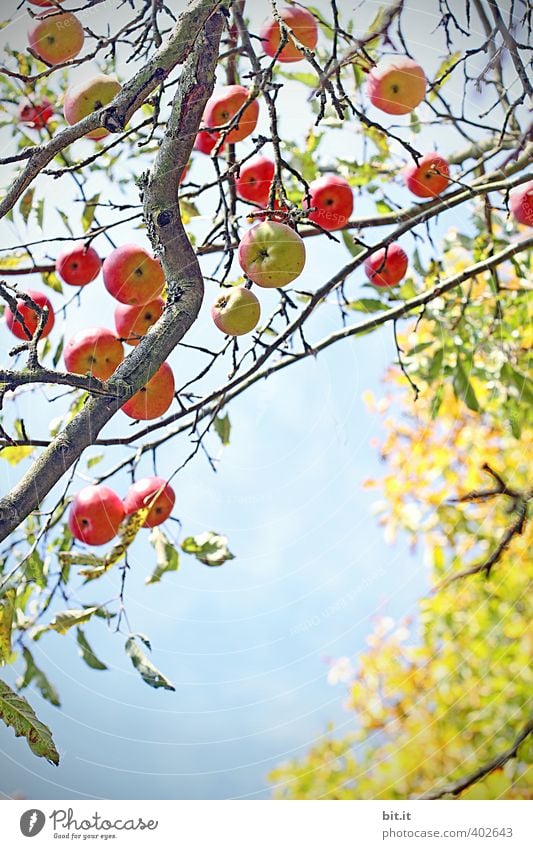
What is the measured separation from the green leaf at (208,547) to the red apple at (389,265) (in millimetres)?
244

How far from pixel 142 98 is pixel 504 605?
1058mm

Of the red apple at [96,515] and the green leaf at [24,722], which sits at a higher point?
the red apple at [96,515]

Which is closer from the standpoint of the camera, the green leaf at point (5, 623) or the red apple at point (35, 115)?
the green leaf at point (5, 623)

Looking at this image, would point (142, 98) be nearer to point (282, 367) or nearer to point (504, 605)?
point (282, 367)

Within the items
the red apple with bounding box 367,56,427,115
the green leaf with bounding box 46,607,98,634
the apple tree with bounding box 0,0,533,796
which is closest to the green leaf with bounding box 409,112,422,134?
the apple tree with bounding box 0,0,533,796

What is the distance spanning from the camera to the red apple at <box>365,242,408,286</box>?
0.62m

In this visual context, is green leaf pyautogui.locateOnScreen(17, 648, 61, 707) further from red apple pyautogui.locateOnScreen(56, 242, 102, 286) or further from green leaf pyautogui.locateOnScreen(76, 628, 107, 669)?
red apple pyautogui.locateOnScreen(56, 242, 102, 286)

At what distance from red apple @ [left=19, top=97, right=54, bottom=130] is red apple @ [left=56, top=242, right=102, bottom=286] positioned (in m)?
0.16

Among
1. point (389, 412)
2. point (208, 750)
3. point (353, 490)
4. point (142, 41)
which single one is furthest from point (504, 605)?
point (142, 41)

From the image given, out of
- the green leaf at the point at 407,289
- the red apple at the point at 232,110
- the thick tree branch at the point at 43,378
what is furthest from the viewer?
the green leaf at the point at 407,289

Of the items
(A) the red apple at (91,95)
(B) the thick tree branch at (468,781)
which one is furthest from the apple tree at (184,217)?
(B) the thick tree branch at (468,781)

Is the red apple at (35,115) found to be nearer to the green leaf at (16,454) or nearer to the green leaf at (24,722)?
the green leaf at (16,454)

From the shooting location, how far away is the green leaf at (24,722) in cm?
36
